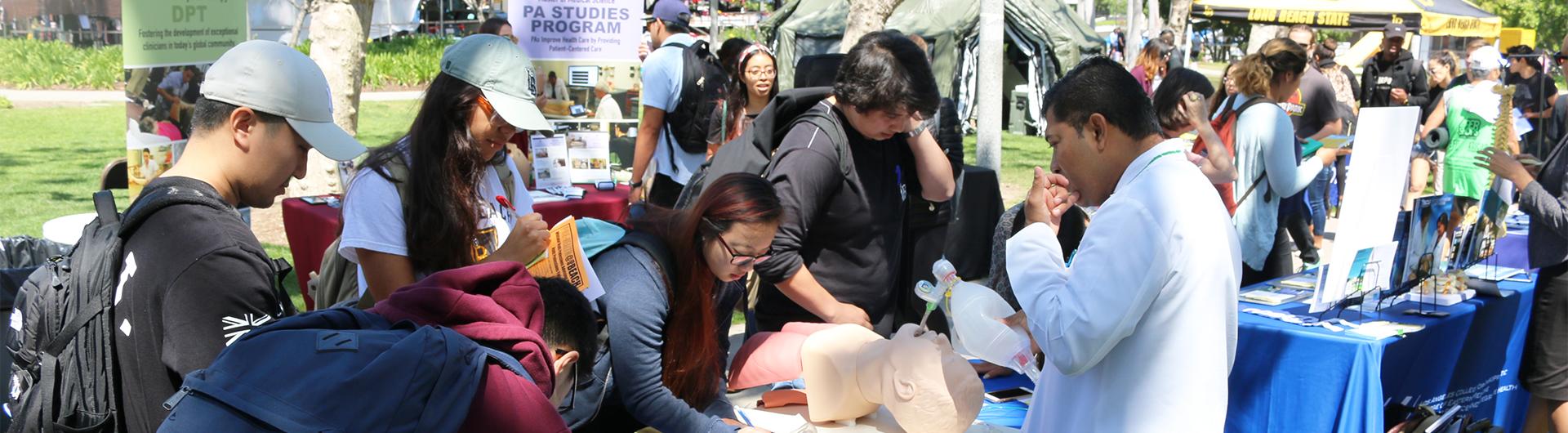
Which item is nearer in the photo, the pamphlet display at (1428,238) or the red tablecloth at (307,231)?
the pamphlet display at (1428,238)

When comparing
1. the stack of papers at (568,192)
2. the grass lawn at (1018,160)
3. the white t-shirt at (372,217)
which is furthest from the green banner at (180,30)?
the grass lawn at (1018,160)

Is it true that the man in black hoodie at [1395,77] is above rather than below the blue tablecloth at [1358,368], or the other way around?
above

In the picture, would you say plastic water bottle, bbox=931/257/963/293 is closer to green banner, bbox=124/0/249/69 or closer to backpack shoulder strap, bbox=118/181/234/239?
backpack shoulder strap, bbox=118/181/234/239

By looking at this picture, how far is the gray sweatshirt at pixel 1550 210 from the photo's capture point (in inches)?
151

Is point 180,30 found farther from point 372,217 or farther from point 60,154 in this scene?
point 60,154

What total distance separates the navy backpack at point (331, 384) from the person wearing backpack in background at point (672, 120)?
446 cm

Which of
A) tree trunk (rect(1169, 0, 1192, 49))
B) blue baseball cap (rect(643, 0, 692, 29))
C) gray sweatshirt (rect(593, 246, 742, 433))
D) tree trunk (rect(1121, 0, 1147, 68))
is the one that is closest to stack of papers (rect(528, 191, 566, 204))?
blue baseball cap (rect(643, 0, 692, 29))

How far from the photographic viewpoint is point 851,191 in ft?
11.3

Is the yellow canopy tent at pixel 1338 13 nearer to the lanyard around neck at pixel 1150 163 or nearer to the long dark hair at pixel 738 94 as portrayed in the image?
the long dark hair at pixel 738 94

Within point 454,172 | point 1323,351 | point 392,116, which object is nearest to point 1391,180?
point 1323,351

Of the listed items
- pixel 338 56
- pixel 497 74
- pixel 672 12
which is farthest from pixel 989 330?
pixel 338 56

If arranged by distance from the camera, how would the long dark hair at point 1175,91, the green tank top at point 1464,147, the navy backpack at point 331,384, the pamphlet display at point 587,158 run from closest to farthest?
the navy backpack at point 331,384
the long dark hair at point 1175,91
the pamphlet display at point 587,158
the green tank top at point 1464,147

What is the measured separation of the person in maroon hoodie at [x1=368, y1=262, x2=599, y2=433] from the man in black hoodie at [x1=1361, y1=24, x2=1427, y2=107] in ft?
38.5

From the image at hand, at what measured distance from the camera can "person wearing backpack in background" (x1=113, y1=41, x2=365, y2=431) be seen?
1781mm
